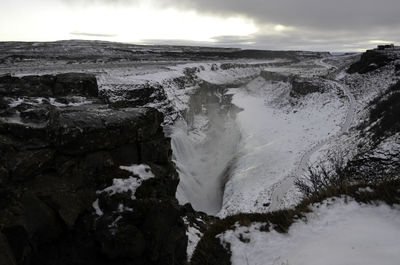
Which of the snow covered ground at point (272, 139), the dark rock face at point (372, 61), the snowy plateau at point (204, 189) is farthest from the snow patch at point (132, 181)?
the dark rock face at point (372, 61)

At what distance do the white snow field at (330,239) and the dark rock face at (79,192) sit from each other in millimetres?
2873

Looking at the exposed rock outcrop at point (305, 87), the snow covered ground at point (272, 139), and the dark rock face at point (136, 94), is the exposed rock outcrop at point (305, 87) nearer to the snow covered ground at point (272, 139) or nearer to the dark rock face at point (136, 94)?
the snow covered ground at point (272, 139)

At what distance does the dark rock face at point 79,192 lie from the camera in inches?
357

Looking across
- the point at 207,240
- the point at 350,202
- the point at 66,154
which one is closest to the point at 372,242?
the point at 350,202

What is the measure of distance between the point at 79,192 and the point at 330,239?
7.84 metres

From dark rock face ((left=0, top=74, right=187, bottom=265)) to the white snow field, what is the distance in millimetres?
2873

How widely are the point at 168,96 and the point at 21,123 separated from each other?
27.6 meters

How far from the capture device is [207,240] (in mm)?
8930

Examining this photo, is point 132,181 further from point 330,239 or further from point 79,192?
point 330,239

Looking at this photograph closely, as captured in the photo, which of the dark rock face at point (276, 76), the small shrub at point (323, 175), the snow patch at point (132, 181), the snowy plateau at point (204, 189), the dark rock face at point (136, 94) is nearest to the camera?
the snowy plateau at point (204, 189)

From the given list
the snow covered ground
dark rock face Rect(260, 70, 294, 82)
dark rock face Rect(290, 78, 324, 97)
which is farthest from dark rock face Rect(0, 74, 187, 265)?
dark rock face Rect(260, 70, 294, 82)

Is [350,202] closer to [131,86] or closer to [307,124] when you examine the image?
[131,86]

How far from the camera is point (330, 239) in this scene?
777cm

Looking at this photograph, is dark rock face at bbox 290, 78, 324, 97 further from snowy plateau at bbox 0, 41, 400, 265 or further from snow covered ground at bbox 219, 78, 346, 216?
snowy plateau at bbox 0, 41, 400, 265
